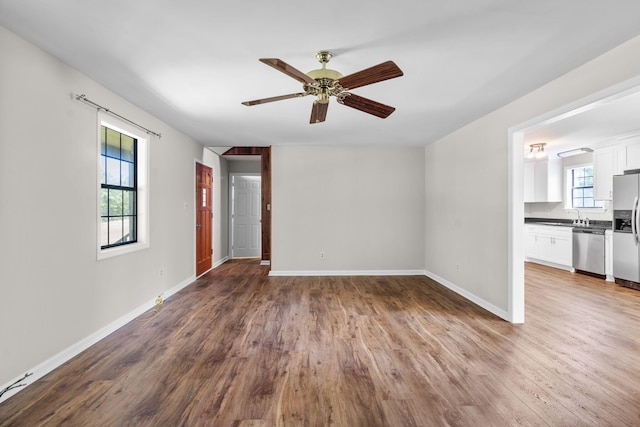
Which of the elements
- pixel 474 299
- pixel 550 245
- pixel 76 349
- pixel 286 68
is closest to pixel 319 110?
pixel 286 68

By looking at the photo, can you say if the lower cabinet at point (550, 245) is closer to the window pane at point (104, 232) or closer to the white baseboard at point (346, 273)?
the white baseboard at point (346, 273)

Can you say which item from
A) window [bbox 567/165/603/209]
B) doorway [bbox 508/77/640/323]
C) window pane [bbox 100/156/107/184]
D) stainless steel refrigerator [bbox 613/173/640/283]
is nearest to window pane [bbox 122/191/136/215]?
window pane [bbox 100/156/107/184]

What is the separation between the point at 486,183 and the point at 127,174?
440 centimetres

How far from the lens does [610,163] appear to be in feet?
18.2

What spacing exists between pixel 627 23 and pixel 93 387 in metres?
4.35

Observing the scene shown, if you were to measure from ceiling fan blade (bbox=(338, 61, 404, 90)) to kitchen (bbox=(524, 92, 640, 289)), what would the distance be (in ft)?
9.62

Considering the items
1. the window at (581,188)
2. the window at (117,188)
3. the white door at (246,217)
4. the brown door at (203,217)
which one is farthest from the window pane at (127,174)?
the window at (581,188)

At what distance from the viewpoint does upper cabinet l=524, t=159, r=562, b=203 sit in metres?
7.02

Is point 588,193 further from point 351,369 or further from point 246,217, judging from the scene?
point 246,217

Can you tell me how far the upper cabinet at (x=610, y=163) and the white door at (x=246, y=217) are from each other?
7115mm

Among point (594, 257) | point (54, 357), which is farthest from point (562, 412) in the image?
point (594, 257)

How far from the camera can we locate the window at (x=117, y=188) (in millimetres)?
3215

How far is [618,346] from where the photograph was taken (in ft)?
9.29

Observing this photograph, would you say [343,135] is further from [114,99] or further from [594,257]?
[594,257]
